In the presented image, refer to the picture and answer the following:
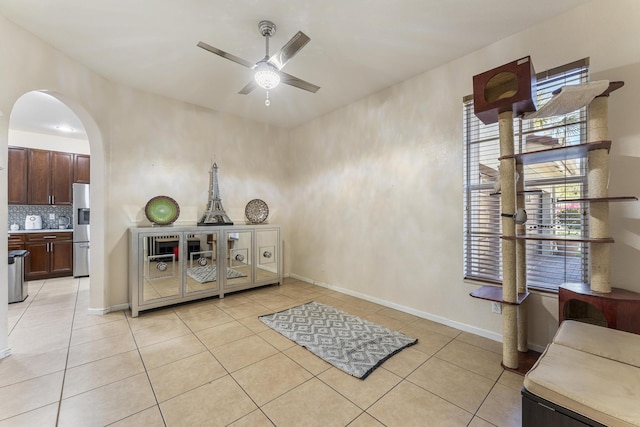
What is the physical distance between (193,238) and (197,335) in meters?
1.37

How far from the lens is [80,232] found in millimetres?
5113

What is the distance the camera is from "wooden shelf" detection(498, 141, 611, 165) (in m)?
1.83

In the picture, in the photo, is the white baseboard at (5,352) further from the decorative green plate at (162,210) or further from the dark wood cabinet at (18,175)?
the dark wood cabinet at (18,175)

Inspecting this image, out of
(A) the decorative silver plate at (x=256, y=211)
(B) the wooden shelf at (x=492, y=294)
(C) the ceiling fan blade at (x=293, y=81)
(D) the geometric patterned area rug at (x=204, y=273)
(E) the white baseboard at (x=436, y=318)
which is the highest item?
(C) the ceiling fan blade at (x=293, y=81)

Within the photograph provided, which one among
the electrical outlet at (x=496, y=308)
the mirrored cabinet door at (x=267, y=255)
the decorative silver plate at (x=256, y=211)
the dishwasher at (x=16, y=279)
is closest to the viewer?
the electrical outlet at (x=496, y=308)

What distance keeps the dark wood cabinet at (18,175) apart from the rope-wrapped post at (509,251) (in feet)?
24.5

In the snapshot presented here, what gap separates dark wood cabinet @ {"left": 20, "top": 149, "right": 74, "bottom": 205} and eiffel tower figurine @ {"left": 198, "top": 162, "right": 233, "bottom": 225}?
341cm

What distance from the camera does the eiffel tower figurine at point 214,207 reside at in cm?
401

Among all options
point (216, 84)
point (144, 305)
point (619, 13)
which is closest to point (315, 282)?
point (144, 305)

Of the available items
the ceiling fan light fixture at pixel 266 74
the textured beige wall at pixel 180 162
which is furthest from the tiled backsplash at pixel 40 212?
the ceiling fan light fixture at pixel 266 74

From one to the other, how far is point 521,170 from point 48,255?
7482 millimetres

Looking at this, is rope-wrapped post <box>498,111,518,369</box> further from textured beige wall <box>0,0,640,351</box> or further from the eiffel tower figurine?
the eiffel tower figurine

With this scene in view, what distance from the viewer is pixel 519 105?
2.03 m

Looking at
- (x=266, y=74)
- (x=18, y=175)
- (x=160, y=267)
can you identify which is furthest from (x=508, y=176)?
(x=18, y=175)
